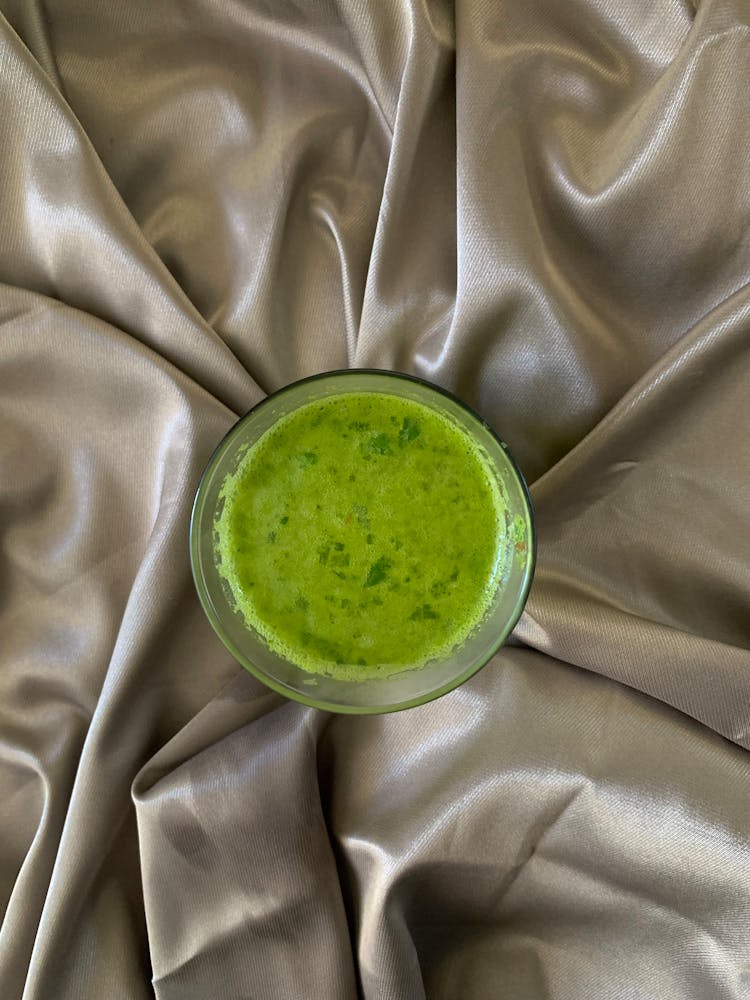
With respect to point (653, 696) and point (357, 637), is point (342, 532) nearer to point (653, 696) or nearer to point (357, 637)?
point (357, 637)

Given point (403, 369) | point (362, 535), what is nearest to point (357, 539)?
point (362, 535)

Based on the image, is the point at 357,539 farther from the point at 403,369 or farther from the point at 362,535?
the point at 403,369

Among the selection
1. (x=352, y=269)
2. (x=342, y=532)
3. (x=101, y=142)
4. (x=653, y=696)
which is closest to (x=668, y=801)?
(x=653, y=696)
